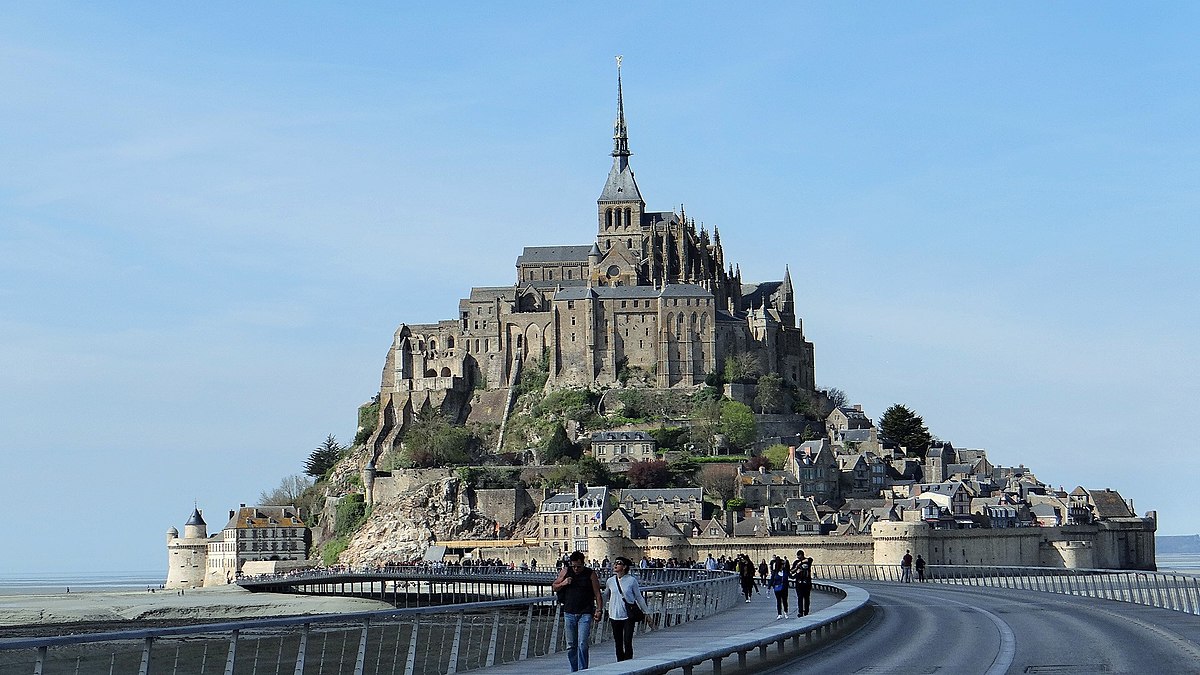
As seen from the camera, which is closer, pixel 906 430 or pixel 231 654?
pixel 231 654

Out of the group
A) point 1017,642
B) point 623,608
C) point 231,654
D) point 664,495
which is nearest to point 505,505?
point 664,495

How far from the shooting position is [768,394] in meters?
120

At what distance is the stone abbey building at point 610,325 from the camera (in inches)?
4783

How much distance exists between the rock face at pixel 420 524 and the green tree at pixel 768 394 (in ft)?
74.1

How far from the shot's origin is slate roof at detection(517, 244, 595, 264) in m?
134

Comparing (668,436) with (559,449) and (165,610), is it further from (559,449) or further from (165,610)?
(165,610)

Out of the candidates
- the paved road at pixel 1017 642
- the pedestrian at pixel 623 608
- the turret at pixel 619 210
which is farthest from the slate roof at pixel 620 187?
the pedestrian at pixel 623 608

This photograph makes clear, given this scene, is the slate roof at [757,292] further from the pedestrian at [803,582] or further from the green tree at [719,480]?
the pedestrian at [803,582]

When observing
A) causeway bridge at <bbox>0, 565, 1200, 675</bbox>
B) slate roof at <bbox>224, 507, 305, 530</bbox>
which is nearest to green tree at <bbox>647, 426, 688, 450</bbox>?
slate roof at <bbox>224, 507, 305, 530</bbox>

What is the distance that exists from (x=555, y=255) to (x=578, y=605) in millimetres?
116481

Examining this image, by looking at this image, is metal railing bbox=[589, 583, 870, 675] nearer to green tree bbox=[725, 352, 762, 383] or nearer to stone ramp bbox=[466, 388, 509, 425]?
green tree bbox=[725, 352, 762, 383]

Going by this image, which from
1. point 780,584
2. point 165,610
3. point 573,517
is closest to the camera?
point 780,584

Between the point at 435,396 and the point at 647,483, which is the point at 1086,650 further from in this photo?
the point at 435,396

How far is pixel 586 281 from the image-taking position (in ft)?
427
